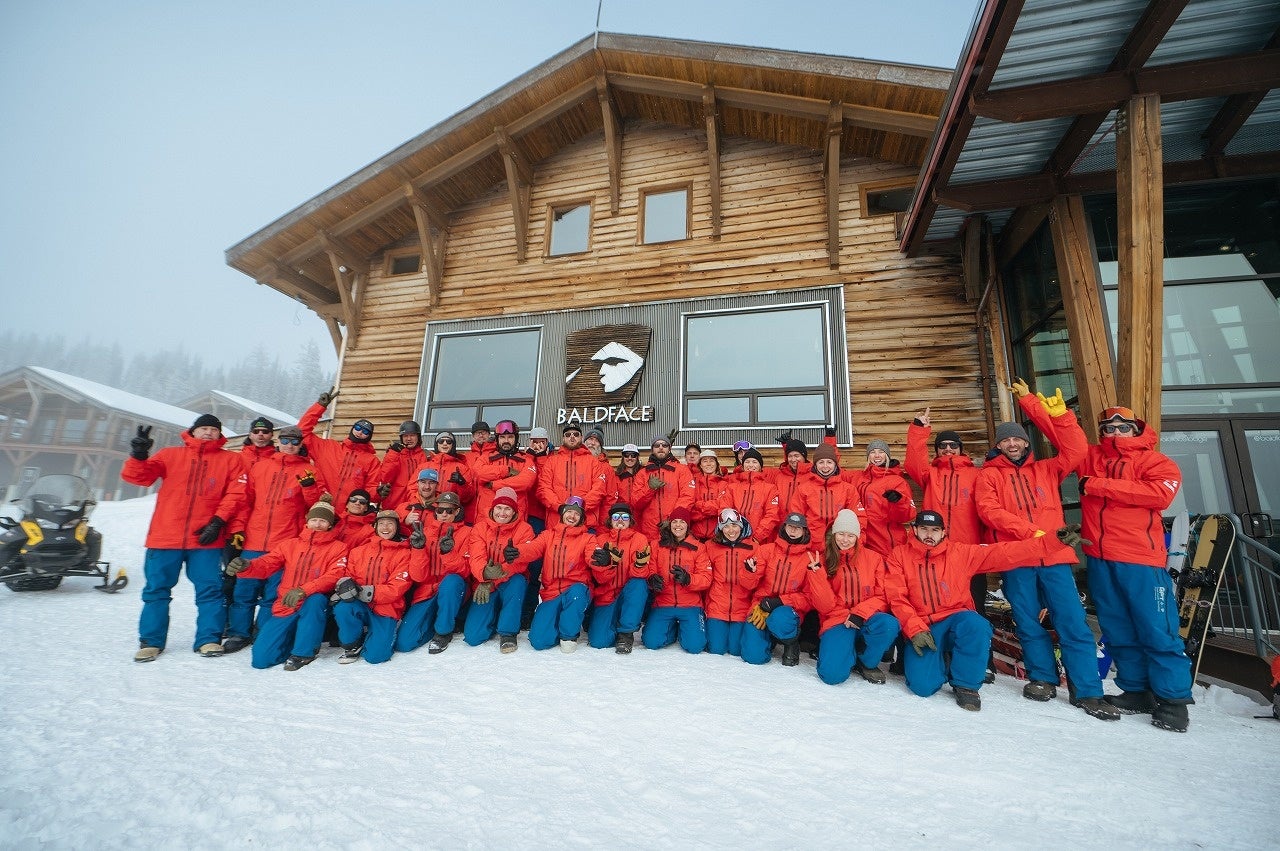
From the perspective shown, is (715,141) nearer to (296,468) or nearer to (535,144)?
(535,144)

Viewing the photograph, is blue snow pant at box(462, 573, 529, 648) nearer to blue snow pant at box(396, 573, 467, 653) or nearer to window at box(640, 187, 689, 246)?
blue snow pant at box(396, 573, 467, 653)

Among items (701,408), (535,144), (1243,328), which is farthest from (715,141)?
(1243,328)

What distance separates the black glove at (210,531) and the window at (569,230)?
603 centimetres

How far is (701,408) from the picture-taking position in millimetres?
7238

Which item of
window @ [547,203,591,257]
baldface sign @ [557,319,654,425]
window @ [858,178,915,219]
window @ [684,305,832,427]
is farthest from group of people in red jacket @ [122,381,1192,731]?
window @ [547,203,591,257]

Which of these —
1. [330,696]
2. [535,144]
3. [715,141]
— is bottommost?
[330,696]

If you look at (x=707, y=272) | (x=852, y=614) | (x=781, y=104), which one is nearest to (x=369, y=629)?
(x=852, y=614)

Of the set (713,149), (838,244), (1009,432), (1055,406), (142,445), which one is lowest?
(142,445)

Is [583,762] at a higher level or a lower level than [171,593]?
lower

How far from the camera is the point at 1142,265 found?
12.6ft

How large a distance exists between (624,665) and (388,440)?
6334 mm

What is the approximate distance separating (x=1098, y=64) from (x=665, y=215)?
207 inches

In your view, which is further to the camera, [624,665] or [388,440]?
[388,440]

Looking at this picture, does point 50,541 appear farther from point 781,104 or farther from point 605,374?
point 781,104
